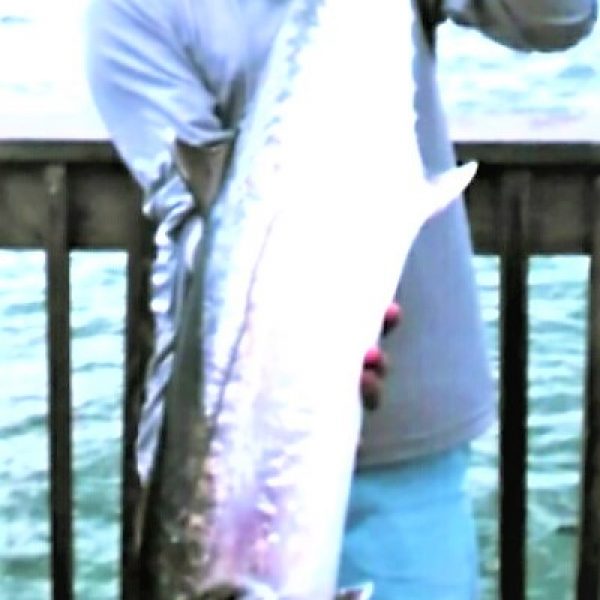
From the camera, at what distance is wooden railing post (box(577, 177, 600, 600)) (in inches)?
88.1

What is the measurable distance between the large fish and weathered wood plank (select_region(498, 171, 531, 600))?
49 centimetres

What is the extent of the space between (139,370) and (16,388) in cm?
188

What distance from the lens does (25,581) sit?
331 cm

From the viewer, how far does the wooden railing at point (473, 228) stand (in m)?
2.17

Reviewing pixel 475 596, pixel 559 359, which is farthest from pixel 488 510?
pixel 475 596

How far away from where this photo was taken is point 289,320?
5.19 feet

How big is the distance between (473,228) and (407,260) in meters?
0.40

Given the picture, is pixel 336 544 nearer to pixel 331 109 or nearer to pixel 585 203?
pixel 331 109

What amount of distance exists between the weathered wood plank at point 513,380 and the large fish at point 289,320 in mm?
492

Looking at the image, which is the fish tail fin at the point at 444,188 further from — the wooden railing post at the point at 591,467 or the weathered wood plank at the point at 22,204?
the weathered wood plank at the point at 22,204

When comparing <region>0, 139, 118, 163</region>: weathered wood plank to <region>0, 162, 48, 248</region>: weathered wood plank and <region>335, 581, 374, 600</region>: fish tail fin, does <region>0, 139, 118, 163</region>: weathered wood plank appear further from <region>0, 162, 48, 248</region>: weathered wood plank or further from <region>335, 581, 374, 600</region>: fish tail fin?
<region>335, 581, 374, 600</region>: fish tail fin

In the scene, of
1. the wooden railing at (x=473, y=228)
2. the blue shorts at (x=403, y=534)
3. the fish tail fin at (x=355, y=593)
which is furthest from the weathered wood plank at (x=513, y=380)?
the fish tail fin at (x=355, y=593)

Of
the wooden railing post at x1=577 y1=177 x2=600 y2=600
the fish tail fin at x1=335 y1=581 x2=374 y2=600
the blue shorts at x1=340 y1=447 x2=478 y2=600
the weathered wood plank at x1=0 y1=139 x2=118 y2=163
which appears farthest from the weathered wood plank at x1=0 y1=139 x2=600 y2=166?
the fish tail fin at x1=335 y1=581 x2=374 y2=600

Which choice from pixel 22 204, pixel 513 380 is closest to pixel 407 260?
pixel 513 380
